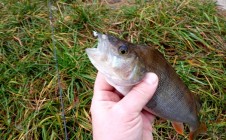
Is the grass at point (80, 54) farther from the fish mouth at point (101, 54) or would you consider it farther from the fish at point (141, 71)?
the fish mouth at point (101, 54)

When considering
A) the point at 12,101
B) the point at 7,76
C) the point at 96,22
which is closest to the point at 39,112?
the point at 12,101

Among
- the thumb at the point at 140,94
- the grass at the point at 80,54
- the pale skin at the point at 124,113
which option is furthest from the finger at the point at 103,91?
the grass at the point at 80,54

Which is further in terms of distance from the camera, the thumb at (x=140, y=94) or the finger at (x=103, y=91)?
the finger at (x=103, y=91)

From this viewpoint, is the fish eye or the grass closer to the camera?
the fish eye

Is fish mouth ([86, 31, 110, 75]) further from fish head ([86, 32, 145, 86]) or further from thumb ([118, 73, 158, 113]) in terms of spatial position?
thumb ([118, 73, 158, 113])

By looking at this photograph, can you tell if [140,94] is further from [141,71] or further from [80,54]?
[80,54]

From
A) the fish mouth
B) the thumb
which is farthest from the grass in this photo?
the fish mouth
